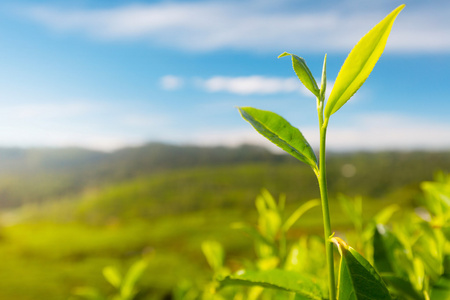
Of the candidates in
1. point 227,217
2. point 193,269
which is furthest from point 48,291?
point 227,217

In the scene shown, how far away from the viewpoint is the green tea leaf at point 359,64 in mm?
281

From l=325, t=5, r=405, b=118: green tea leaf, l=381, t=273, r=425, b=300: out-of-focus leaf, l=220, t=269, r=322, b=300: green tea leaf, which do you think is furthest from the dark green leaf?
l=325, t=5, r=405, b=118: green tea leaf

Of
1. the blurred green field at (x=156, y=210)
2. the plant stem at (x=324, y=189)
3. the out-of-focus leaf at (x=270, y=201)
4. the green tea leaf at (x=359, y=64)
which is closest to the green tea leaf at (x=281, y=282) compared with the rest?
the plant stem at (x=324, y=189)

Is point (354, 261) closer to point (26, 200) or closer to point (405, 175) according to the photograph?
point (405, 175)

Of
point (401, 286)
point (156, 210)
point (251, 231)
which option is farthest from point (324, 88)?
point (156, 210)

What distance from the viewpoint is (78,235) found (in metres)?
10.9

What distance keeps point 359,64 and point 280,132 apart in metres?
0.09

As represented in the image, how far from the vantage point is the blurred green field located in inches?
276

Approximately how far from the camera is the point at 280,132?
0.35 m

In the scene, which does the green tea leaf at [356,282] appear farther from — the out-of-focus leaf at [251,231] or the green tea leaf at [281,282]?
the out-of-focus leaf at [251,231]

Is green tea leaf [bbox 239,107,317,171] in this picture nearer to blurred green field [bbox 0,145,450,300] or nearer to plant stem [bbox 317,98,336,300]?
plant stem [bbox 317,98,336,300]

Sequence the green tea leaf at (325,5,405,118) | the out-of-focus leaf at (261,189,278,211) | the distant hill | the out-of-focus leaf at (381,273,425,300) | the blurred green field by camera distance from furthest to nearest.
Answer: the distant hill < the blurred green field < the out-of-focus leaf at (261,189,278,211) < the out-of-focus leaf at (381,273,425,300) < the green tea leaf at (325,5,405,118)

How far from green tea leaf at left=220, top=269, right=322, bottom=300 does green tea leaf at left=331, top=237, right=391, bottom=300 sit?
0.25ft

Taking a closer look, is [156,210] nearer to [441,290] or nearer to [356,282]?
[441,290]
